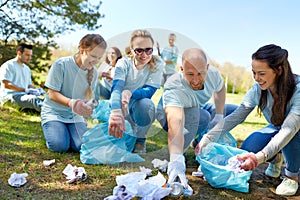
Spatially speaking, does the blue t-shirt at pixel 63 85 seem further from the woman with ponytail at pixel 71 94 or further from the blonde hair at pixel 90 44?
the blonde hair at pixel 90 44

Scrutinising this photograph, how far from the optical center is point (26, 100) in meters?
3.82

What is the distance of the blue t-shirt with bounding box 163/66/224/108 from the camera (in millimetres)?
1688

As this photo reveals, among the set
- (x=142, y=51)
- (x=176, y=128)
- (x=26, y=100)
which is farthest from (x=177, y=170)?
(x=26, y=100)

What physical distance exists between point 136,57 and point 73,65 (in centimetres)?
→ 71

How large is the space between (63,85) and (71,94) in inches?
3.9

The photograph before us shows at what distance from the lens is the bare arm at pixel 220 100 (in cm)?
189

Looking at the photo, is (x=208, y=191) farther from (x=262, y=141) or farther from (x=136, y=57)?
(x=136, y=57)

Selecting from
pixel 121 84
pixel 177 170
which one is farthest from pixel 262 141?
pixel 121 84

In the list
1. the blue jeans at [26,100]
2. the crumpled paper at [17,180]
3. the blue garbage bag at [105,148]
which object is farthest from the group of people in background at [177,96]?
the blue jeans at [26,100]

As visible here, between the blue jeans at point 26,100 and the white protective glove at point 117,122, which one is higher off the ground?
the white protective glove at point 117,122

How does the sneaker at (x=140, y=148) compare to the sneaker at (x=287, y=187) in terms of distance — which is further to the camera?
the sneaker at (x=140, y=148)

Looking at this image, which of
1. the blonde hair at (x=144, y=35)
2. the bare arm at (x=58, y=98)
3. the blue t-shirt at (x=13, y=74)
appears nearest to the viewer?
the blonde hair at (x=144, y=35)

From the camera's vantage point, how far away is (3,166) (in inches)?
75.9

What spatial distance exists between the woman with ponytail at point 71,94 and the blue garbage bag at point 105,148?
0.12 m
